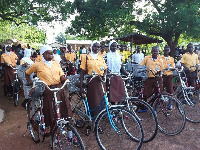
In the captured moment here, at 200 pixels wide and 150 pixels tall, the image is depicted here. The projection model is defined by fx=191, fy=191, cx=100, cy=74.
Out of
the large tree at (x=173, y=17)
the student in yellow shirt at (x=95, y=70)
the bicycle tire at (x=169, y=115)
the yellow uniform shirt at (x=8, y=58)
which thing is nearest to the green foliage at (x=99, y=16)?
the large tree at (x=173, y=17)

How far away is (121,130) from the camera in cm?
358

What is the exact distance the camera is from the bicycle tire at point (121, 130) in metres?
3.31

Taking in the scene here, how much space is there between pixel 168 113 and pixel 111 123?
158cm

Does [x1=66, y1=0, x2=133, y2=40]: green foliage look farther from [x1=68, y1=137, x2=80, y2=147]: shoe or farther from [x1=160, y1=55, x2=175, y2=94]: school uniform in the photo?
[x1=68, y1=137, x2=80, y2=147]: shoe

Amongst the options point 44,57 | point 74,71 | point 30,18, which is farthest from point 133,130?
point 30,18

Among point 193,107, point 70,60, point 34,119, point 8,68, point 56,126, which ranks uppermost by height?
point 70,60

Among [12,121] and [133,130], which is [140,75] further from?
[12,121]

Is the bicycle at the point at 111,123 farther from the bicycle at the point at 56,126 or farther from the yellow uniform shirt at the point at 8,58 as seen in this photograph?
the yellow uniform shirt at the point at 8,58

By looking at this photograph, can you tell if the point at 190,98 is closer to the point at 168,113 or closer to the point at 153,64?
the point at 168,113

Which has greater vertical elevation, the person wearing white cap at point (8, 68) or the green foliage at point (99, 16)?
the green foliage at point (99, 16)

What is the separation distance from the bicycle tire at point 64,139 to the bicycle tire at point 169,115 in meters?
2.20

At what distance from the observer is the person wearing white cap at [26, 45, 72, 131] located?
321cm

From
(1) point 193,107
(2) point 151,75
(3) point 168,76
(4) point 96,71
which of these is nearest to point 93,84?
(4) point 96,71

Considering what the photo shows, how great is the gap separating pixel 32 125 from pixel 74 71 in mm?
5794
